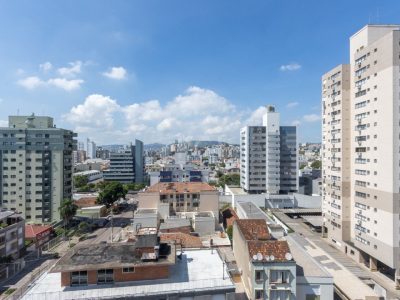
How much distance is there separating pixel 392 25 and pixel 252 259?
43.8m

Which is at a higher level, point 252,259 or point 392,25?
point 392,25

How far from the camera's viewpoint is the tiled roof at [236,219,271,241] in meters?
34.0

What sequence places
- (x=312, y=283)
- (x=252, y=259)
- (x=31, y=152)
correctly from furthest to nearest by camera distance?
(x=31, y=152) → (x=312, y=283) → (x=252, y=259)

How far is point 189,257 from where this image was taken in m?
28.9

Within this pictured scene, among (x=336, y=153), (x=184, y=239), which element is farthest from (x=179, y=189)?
(x=336, y=153)

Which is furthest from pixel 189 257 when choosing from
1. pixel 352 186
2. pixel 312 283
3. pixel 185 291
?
pixel 352 186

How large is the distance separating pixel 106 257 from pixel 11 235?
102 ft

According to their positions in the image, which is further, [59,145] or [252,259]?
[59,145]

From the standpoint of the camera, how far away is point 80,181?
128 m

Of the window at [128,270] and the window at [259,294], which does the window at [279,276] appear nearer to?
the window at [259,294]

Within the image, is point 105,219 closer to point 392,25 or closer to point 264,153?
point 264,153

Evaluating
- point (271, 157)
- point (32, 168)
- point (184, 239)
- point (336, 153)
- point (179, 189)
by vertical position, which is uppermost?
point (336, 153)

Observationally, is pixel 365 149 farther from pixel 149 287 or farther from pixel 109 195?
pixel 109 195

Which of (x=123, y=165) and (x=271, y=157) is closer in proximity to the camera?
(x=271, y=157)
